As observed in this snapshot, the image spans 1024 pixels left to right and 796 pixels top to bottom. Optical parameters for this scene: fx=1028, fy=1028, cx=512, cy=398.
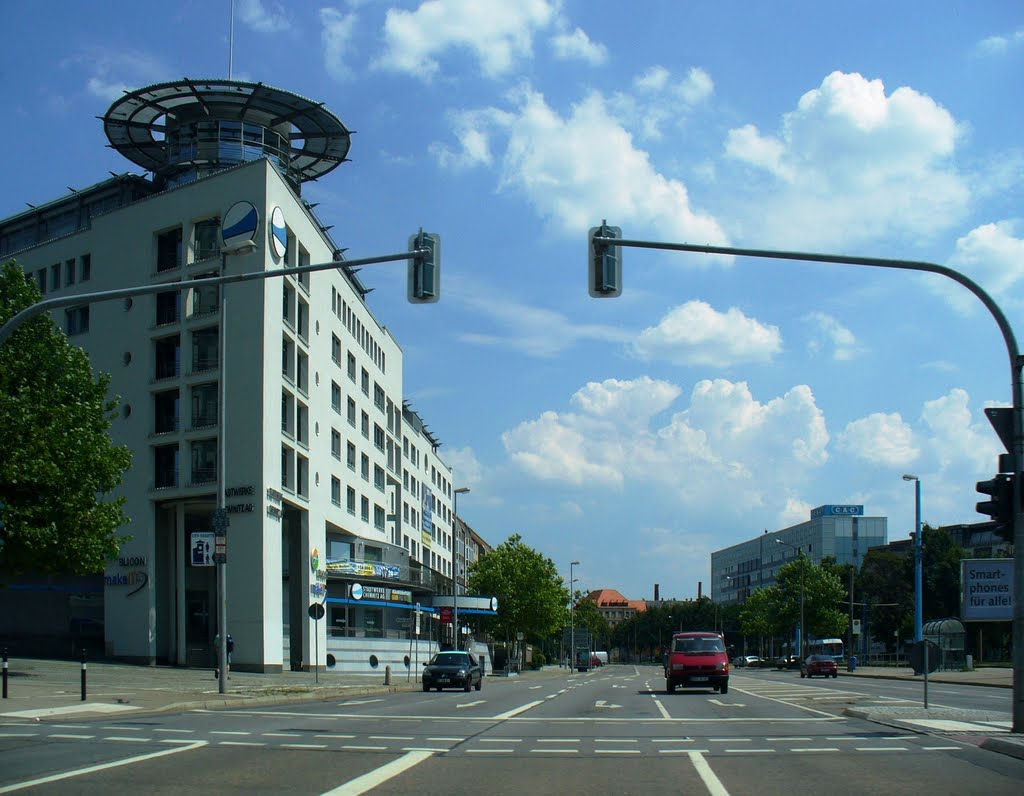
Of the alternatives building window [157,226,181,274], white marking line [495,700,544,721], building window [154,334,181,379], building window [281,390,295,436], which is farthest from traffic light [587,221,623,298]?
building window [157,226,181,274]

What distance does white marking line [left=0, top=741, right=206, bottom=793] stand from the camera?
10359 millimetres

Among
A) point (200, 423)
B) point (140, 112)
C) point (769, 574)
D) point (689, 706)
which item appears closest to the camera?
point (689, 706)

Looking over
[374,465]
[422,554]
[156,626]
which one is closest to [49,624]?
[156,626]

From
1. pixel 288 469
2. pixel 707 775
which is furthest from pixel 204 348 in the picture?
pixel 707 775

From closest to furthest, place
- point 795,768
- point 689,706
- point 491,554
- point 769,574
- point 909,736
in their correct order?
point 795,768 < point 909,736 < point 689,706 < point 491,554 < point 769,574

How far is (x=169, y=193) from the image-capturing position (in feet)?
161

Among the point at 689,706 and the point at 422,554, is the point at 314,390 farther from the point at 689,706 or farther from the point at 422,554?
the point at 422,554

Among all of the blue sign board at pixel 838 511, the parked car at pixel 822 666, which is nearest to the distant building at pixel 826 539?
the blue sign board at pixel 838 511

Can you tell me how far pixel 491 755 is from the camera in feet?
45.4

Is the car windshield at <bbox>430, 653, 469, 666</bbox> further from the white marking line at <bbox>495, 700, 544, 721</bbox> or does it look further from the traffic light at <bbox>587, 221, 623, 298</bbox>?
the traffic light at <bbox>587, 221, 623, 298</bbox>

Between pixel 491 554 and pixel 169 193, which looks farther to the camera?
pixel 491 554

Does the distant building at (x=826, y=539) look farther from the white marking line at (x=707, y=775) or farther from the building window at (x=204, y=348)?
the white marking line at (x=707, y=775)

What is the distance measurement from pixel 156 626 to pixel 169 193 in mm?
20329

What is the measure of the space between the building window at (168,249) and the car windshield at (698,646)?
30.3 metres
